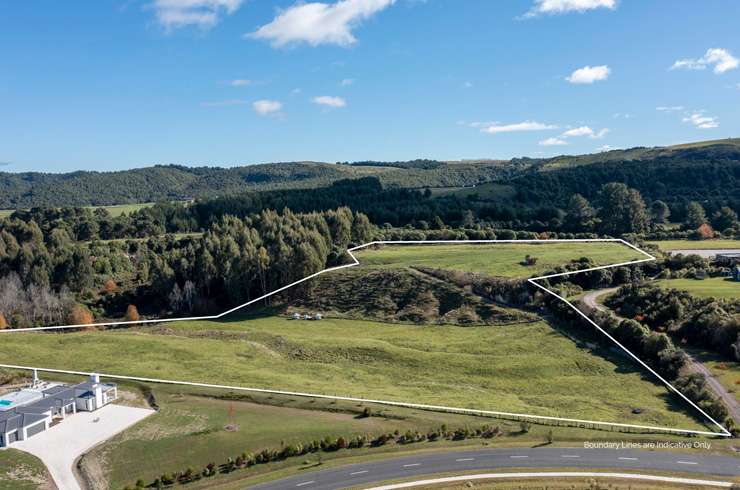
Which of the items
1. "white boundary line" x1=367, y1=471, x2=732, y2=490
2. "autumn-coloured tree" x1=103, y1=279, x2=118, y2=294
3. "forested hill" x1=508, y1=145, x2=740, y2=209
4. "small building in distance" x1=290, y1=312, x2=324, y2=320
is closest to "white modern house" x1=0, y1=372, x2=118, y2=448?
"white boundary line" x1=367, y1=471, x2=732, y2=490

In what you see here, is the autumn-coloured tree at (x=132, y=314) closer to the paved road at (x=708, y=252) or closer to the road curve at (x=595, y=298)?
the road curve at (x=595, y=298)

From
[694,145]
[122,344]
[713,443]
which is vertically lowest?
[713,443]

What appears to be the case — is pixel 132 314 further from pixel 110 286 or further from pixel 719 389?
pixel 719 389

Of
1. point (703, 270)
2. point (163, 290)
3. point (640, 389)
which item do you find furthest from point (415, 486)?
point (163, 290)

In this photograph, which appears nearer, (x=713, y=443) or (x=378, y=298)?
(x=713, y=443)

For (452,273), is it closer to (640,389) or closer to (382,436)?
(640,389)

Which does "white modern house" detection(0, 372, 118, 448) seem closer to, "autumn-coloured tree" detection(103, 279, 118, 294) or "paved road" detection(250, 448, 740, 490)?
"paved road" detection(250, 448, 740, 490)
